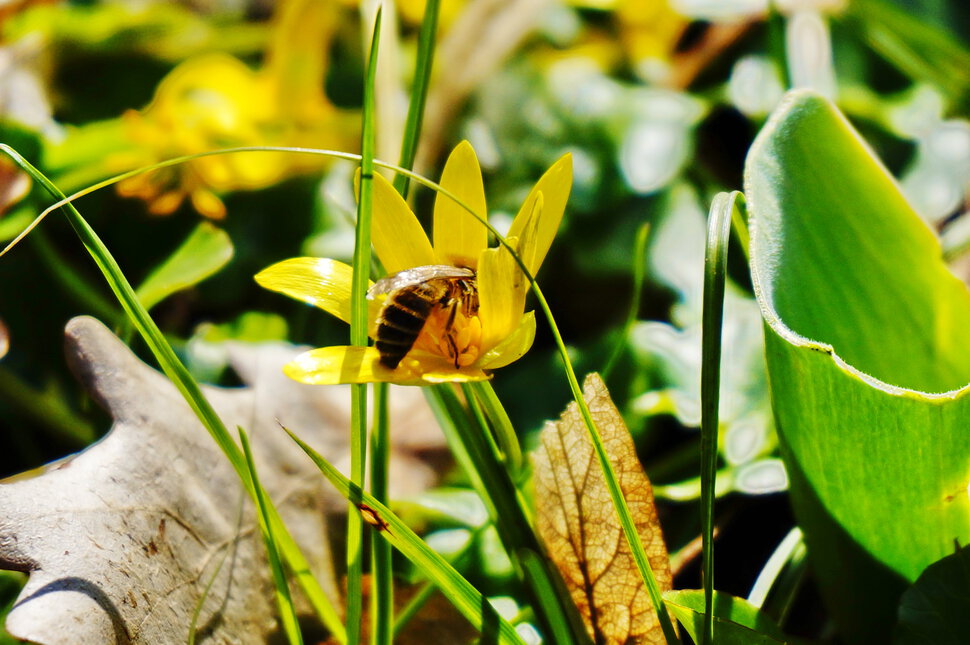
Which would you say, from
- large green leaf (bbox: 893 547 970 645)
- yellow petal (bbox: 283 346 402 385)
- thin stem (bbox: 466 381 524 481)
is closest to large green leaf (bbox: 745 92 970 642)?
large green leaf (bbox: 893 547 970 645)

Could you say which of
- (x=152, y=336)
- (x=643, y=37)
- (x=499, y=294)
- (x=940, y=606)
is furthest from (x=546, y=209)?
(x=643, y=37)

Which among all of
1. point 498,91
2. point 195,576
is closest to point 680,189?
point 498,91

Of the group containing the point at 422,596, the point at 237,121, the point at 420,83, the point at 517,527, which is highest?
the point at 237,121

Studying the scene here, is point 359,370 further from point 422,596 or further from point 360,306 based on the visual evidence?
point 422,596

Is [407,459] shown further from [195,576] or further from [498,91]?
[498,91]

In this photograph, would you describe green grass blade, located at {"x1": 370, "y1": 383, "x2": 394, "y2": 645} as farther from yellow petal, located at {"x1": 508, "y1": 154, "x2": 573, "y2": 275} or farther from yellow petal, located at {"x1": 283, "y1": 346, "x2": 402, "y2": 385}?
yellow petal, located at {"x1": 508, "y1": 154, "x2": 573, "y2": 275}

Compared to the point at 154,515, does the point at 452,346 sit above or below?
above

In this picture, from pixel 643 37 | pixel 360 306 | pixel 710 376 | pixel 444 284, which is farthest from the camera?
pixel 643 37

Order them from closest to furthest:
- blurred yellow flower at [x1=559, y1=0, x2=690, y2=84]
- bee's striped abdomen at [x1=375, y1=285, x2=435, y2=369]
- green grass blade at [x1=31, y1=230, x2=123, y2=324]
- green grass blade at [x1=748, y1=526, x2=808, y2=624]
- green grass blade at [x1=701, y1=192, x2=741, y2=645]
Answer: green grass blade at [x1=701, y1=192, x2=741, y2=645]
bee's striped abdomen at [x1=375, y1=285, x2=435, y2=369]
green grass blade at [x1=748, y1=526, x2=808, y2=624]
green grass blade at [x1=31, y1=230, x2=123, y2=324]
blurred yellow flower at [x1=559, y1=0, x2=690, y2=84]
